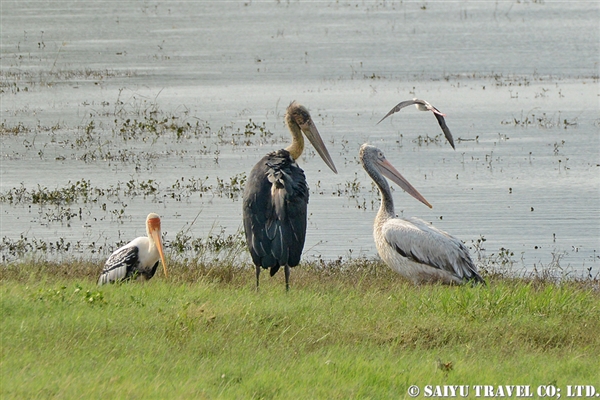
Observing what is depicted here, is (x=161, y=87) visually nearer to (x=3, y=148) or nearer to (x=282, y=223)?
(x=3, y=148)

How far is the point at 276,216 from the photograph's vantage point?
8195 millimetres

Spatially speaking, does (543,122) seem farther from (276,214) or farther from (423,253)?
(276,214)

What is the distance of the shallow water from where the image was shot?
12945mm

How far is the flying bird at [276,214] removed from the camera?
809 cm

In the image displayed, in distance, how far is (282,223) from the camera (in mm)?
8125

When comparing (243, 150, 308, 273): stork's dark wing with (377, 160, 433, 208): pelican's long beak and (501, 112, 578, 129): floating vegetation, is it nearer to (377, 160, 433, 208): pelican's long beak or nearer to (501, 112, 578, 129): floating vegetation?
(377, 160, 433, 208): pelican's long beak

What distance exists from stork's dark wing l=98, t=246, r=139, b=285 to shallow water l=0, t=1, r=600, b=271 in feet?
10.2

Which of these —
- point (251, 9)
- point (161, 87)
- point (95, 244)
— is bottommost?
point (95, 244)

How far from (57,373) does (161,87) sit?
2028 cm

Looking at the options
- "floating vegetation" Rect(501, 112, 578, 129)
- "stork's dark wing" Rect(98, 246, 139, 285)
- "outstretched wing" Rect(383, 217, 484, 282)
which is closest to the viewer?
"stork's dark wing" Rect(98, 246, 139, 285)

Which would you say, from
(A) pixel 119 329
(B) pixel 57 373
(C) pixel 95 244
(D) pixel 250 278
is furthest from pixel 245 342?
(C) pixel 95 244

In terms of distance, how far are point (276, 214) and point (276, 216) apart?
0.6 inches

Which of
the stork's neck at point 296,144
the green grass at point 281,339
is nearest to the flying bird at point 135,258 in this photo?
the green grass at point 281,339

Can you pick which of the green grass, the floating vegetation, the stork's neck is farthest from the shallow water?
the green grass
